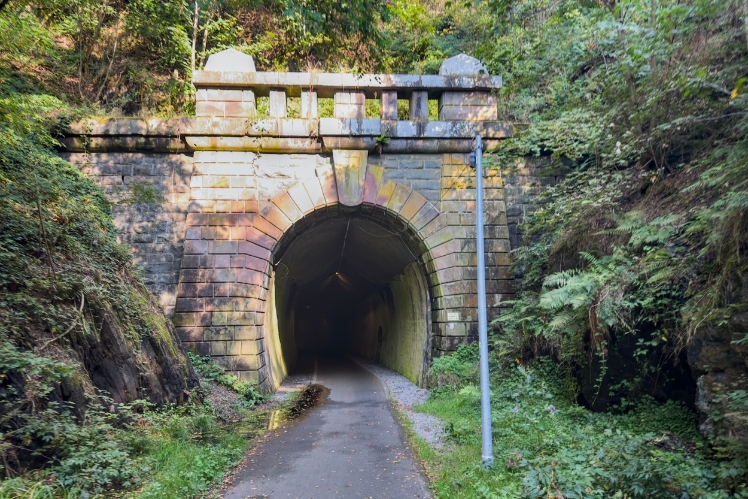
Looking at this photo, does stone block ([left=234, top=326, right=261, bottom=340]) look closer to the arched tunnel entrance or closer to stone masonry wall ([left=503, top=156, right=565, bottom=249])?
the arched tunnel entrance

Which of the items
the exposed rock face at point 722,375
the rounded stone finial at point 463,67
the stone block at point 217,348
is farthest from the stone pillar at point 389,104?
the exposed rock face at point 722,375

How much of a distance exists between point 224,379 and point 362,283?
427 inches

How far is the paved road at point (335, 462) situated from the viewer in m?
4.88

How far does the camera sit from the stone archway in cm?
954

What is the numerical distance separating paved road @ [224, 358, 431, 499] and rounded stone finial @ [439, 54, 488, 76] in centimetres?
691

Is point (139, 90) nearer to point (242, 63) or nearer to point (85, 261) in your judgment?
point (242, 63)

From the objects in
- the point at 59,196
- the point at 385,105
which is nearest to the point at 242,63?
the point at 385,105

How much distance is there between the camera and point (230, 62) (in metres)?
10.2

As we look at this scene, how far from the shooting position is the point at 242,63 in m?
10.2

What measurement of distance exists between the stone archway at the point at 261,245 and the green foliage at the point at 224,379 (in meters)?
0.17

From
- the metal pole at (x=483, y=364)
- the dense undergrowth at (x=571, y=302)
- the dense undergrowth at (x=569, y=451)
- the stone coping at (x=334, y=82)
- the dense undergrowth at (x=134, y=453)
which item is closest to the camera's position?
the dense undergrowth at (x=134, y=453)

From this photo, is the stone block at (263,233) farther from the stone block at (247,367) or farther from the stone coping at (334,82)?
the stone coping at (334,82)

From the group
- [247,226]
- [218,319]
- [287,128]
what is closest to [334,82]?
[287,128]

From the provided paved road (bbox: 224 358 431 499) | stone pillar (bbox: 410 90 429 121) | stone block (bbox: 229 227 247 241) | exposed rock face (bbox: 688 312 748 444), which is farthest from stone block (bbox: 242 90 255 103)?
exposed rock face (bbox: 688 312 748 444)
